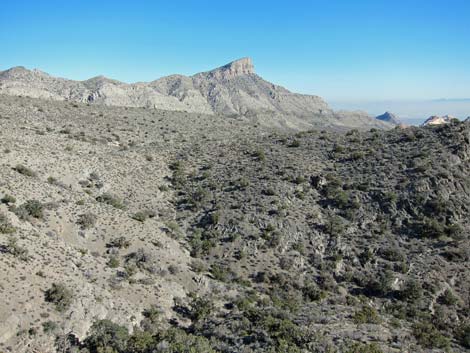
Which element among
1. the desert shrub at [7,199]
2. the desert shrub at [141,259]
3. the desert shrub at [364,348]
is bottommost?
the desert shrub at [364,348]

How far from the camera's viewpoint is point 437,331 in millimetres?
21578

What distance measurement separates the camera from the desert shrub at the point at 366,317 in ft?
69.8

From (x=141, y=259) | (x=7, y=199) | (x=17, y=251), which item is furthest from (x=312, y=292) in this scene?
(x=7, y=199)

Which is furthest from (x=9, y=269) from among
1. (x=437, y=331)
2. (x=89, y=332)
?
(x=437, y=331)

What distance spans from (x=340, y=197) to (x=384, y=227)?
486 cm

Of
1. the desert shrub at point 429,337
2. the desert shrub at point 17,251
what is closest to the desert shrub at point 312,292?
the desert shrub at point 429,337

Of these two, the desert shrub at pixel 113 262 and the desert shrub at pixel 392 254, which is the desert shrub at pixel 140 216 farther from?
the desert shrub at pixel 392 254

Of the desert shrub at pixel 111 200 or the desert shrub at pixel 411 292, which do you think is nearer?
the desert shrub at pixel 411 292

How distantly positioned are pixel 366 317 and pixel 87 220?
19909 millimetres

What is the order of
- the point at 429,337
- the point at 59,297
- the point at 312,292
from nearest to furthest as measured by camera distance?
the point at 429,337 → the point at 59,297 → the point at 312,292

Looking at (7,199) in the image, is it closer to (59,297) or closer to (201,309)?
(59,297)

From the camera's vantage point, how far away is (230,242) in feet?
102

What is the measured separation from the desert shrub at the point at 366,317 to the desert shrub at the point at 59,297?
1539 centimetres

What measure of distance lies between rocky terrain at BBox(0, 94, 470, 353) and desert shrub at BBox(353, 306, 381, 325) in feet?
0.89
